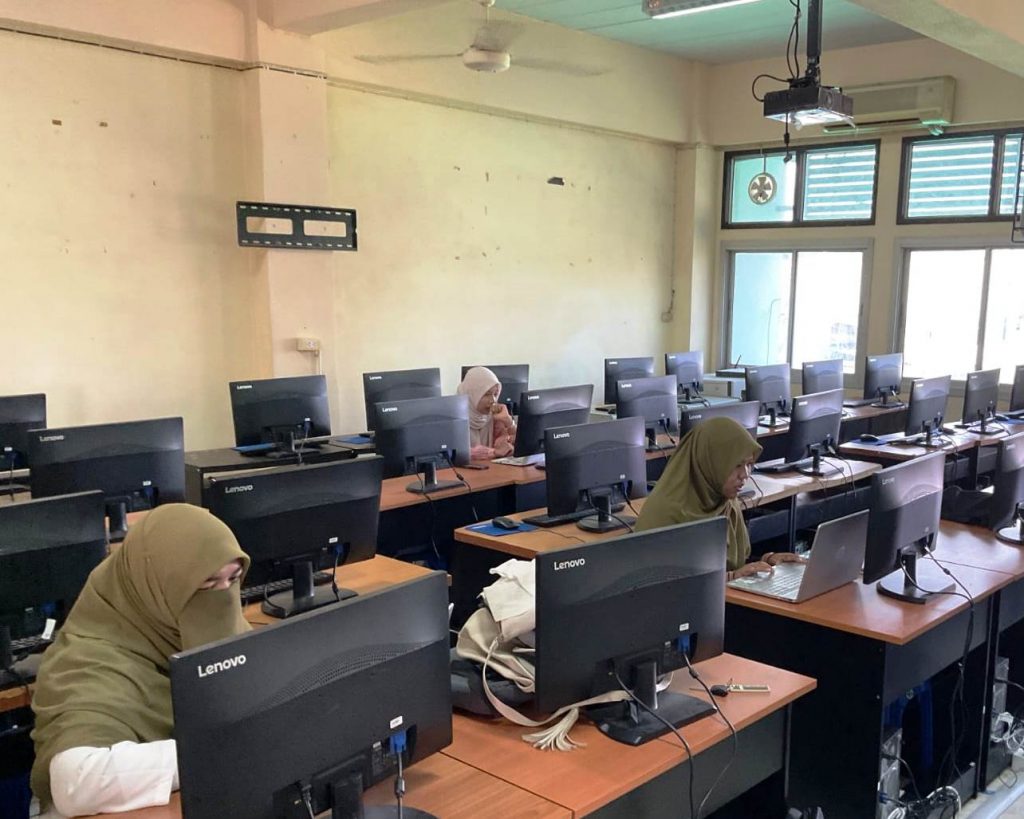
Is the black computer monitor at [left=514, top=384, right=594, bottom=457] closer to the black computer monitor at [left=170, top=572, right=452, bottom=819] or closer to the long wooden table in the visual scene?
the long wooden table

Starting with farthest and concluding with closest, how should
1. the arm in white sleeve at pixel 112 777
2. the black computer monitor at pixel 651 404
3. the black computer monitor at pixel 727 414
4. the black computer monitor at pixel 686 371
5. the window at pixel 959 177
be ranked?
the window at pixel 959 177, the black computer monitor at pixel 686 371, the black computer monitor at pixel 651 404, the black computer monitor at pixel 727 414, the arm in white sleeve at pixel 112 777

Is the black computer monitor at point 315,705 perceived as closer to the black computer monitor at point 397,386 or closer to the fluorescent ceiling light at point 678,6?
the black computer monitor at point 397,386

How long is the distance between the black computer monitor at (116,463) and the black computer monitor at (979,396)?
453 cm

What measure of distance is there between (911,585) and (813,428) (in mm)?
1722

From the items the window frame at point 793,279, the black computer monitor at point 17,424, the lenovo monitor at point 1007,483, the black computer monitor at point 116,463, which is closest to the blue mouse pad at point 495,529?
the black computer monitor at point 116,463

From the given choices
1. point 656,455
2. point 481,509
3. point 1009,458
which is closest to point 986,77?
point 656,455

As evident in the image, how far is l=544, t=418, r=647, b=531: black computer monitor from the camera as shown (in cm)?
322

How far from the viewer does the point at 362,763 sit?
1438 mm

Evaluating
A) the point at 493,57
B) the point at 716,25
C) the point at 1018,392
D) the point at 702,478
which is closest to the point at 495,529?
the point at 702,478

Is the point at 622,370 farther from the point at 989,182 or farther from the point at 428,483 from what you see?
the point at 989,182

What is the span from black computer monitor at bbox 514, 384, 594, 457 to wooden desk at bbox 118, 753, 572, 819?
248 centimetres

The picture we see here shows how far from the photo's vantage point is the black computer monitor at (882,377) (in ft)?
20.3

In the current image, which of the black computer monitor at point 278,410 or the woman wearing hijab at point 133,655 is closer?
the woman wearing hijab at point 133,655

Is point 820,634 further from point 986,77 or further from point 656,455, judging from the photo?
point 986,77
